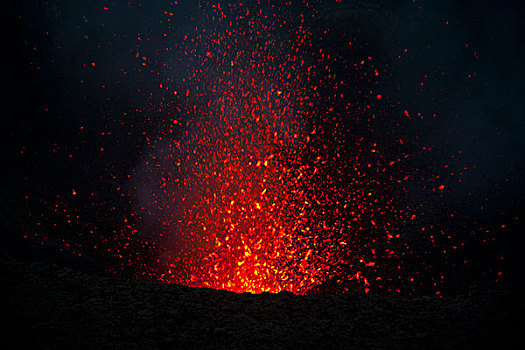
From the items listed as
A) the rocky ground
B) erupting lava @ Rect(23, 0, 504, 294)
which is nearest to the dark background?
erupting lava @ Rect(23, 0, 504, 294)

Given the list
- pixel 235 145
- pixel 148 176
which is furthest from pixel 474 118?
pixel 148 176

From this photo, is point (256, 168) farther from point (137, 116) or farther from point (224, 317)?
point (224, 317)

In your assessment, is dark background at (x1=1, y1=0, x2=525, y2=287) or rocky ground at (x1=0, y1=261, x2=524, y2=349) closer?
rocky ground at (x1=0, y1=261, x2=524, y2=349)

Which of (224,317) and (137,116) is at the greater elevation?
(137,116)

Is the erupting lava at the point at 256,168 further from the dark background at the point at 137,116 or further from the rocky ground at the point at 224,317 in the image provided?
the rocky ground at the point at 224,317

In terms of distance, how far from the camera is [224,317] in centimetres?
190

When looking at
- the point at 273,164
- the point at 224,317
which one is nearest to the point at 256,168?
the point at 273,164

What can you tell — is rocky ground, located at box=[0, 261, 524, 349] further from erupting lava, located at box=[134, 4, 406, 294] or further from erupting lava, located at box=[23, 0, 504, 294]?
erupting lava, located at box=[134, 4, 406, 294]

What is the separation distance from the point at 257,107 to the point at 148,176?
181 centimetres

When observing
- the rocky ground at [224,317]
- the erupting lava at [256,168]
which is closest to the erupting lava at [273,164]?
the erupting lava at [256,168]

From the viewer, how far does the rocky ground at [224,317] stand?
1.66 meters

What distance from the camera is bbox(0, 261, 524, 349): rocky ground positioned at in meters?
1.66

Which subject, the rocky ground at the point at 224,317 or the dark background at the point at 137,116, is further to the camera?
the dark background at the point at 137,116

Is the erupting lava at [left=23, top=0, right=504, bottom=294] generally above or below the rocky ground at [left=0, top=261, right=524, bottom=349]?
above
